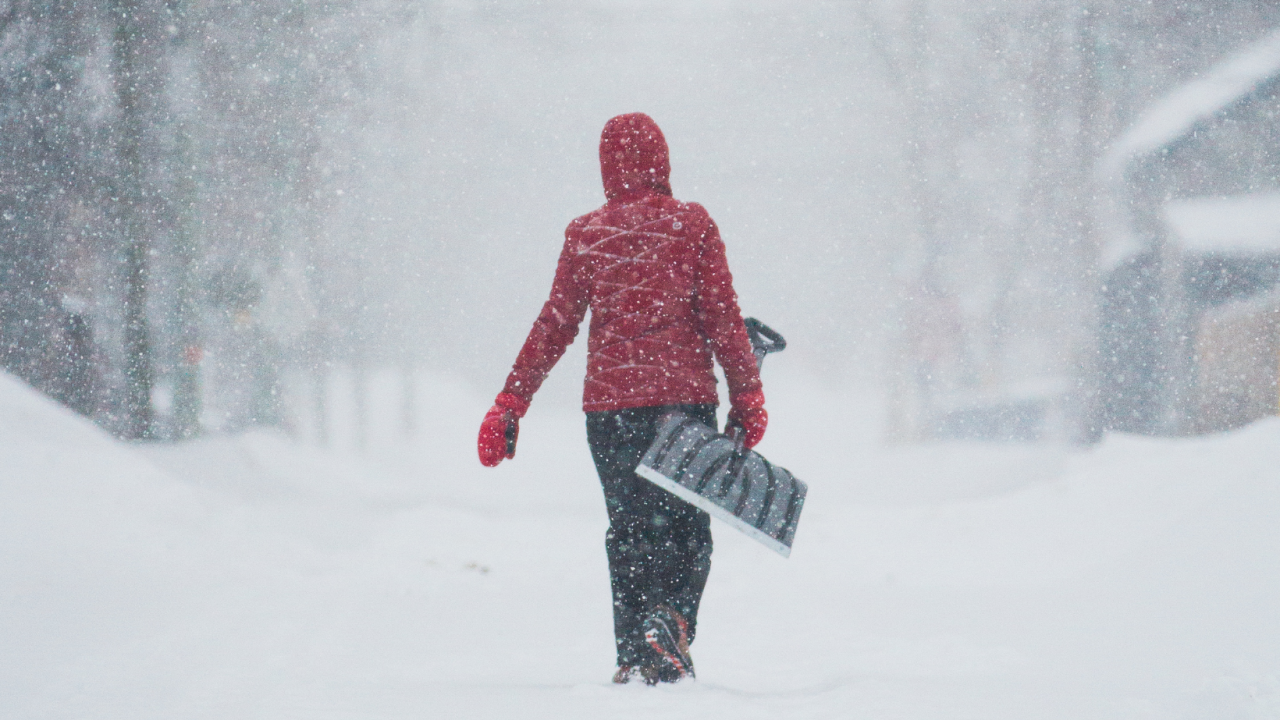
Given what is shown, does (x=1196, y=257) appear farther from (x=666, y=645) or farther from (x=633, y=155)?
(x=666, y=645)

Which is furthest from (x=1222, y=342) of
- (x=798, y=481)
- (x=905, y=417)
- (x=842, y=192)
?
(x=842, y=192)

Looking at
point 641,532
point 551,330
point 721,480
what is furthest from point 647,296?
point 641,532

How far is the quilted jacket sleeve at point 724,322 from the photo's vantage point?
239 cm

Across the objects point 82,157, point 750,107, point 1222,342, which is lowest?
point 1222,342

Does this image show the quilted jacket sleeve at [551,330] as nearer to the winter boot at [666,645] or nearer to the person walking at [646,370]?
the person walking at [646,370]

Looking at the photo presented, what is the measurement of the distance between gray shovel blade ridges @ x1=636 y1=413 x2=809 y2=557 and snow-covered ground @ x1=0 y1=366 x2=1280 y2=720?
1.44ft

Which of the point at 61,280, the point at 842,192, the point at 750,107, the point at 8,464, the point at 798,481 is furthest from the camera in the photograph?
the point at 750,107

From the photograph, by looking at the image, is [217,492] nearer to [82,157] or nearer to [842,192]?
[82,157]

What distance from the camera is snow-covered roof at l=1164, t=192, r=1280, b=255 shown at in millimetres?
6492

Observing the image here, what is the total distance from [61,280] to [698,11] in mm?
9219

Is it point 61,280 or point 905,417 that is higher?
point 61,280

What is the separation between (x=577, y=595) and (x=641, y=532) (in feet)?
7.45

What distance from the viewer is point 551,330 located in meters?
2.49

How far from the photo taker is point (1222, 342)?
21.4 feet
